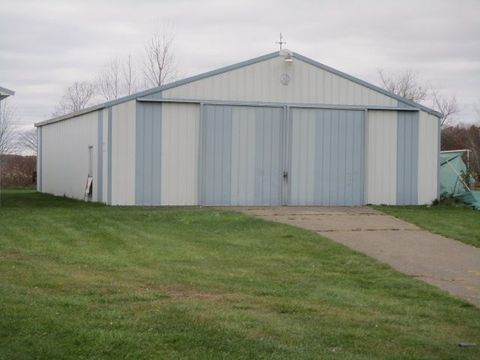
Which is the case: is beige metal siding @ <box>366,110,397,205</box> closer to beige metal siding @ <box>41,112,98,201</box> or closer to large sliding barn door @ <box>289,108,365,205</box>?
large sliding barn door @ <box>289,108,365,205</box>

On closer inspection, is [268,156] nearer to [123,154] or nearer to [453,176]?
[123,154]

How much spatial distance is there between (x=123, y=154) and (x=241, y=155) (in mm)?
3354

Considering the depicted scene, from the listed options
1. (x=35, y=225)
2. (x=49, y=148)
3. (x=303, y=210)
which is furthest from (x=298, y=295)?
(x=49, y=148)

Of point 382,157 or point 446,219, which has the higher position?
point 382,157

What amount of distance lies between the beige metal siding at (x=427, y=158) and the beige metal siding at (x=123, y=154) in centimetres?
878

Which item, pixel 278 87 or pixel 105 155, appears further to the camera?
pixel 278 87

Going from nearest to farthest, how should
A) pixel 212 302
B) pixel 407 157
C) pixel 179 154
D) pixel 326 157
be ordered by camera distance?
1. pixel 212 302
2. pixel 179 154
3. pixel 326 157
4. pixel 407 157

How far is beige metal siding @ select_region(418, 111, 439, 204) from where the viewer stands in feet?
79.9

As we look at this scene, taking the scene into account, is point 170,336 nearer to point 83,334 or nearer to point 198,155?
point 83,334

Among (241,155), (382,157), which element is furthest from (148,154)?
(382,157)

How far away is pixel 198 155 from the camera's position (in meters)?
22.5

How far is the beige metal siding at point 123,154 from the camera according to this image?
21828 millimetres

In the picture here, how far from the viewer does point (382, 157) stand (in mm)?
23906

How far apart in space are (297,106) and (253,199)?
3.00 m
